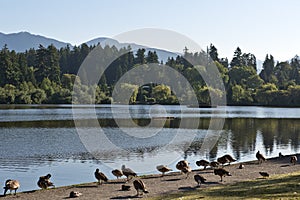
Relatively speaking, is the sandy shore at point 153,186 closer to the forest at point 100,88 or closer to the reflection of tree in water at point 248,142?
the reflection of tree in water at point 248,142

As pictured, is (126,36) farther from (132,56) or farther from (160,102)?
(132,56)

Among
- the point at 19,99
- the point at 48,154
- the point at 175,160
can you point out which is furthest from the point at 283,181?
the point at 19,99

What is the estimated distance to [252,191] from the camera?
1705cm

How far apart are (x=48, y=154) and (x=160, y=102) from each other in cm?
11253

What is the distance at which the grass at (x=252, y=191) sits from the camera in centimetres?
1577

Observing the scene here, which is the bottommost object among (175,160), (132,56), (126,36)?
(175,160)

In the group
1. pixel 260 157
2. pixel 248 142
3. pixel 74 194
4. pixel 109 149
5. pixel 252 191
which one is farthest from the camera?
pixel 248 142

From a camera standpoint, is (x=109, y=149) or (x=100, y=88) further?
(x=100, y=88)

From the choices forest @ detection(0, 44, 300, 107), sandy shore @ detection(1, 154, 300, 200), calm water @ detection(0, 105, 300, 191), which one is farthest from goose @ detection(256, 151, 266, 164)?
forest @ detection(0, 44, 300, 107)

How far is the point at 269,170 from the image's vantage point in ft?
82.5

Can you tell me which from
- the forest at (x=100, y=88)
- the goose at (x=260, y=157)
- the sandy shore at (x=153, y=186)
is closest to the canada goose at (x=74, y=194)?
the sandy shore at (x=153, y=186)

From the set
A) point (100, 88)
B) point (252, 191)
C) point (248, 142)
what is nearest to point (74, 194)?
point (252, 191)

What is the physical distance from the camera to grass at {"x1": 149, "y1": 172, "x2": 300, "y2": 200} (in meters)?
15.8

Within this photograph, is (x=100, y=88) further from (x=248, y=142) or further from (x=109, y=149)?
(x=109, y=149)
